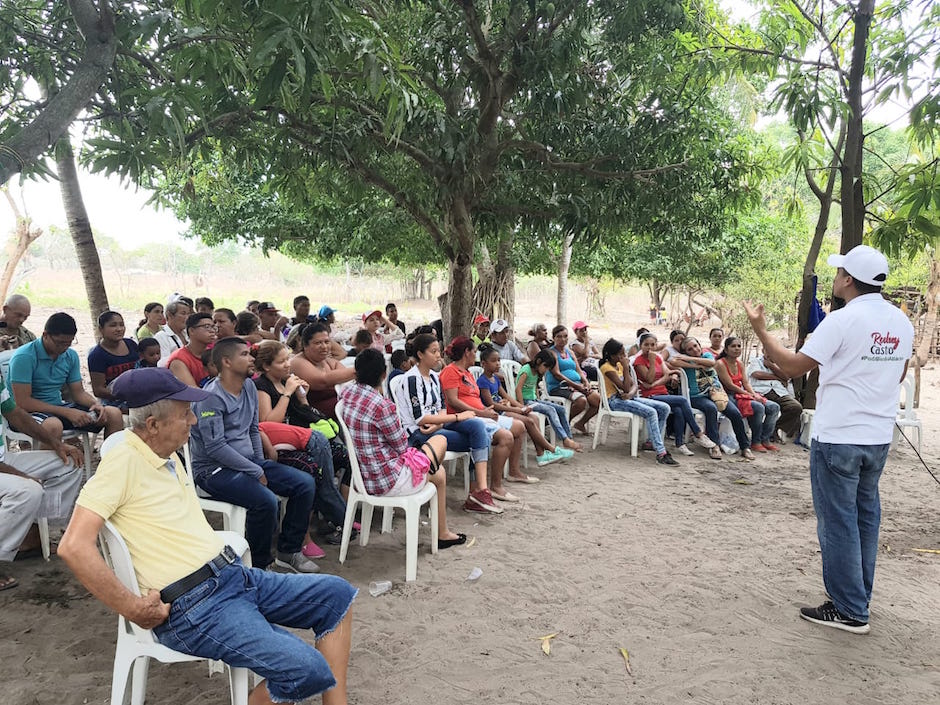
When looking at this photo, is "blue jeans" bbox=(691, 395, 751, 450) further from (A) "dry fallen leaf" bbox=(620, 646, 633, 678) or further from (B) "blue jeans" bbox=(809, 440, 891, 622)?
(A) "dry fallen leaf" bbox=(620, 646, 633, 678)

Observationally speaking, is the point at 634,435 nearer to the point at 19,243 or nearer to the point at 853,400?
the point at 853,400

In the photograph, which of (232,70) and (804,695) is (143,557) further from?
(804,695)

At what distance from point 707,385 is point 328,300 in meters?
38.2

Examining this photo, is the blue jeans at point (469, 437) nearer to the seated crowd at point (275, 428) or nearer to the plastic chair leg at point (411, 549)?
the seated crowd at point (275, 428)

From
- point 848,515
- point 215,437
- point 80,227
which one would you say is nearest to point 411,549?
point 215,437

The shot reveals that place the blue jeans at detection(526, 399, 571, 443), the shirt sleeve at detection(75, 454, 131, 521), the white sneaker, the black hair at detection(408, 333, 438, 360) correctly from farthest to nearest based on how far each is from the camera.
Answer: the white sneaker → the blue jeans at detection(526, 399, 571, 443) → the black hair at detection(408, 333, 438, 360) → the shirt sleeve at detection(75, 454, 131, 521)

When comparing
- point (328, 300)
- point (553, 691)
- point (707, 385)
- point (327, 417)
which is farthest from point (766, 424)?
point (328, 300)

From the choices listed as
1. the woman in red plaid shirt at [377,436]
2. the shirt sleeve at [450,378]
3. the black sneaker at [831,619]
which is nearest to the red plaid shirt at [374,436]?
the woman in red plaid shirt at [377,436]

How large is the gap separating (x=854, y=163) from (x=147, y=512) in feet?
26.9

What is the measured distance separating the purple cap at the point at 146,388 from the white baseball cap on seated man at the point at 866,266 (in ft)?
9.88

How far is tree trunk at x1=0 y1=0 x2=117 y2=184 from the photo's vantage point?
2.54 meters

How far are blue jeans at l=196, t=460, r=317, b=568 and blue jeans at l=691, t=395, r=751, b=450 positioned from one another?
5.18 m

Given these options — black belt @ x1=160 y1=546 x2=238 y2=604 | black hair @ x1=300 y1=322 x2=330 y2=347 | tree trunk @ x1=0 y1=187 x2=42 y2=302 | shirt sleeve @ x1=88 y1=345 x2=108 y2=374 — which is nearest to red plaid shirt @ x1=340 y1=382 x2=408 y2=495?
black hair @ x1=300 y1=322 x2=330 y2=347

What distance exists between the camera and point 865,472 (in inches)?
132
